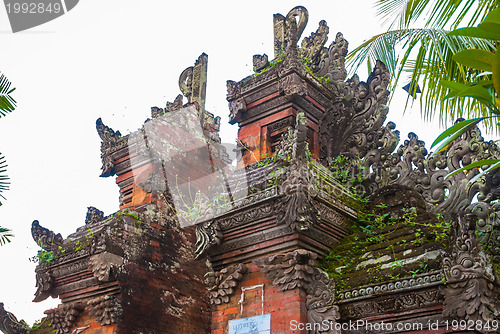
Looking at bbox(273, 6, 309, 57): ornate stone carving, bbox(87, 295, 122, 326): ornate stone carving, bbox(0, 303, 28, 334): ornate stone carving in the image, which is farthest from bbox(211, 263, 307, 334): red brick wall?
bbox(0, 303, 28, 334): ornate stone carving

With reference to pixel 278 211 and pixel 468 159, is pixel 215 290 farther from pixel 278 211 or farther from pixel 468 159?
pixel 468 159

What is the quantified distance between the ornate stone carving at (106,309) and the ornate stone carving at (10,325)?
414 centimetres

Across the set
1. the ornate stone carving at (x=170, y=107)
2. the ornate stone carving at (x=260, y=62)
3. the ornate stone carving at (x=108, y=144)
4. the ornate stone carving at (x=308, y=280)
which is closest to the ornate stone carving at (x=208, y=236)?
the ornate stone carving at (x=308, y=280)

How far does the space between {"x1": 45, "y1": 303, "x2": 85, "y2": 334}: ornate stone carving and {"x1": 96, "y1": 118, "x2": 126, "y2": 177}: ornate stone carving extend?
12.7 ft

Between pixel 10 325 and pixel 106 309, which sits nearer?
pixel 106 309

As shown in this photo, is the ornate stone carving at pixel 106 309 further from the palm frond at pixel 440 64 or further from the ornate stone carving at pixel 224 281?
the palm frond at pixel 440 64

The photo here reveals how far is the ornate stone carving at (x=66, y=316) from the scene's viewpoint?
10.3 metres

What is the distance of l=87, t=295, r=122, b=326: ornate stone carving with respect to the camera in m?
9.62

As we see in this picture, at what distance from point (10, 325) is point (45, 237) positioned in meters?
3.32

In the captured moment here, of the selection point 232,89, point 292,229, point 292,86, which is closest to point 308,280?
point 292,229

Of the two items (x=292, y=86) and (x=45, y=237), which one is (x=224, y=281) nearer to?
(x=292, y=86)

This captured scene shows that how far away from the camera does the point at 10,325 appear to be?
1286cm

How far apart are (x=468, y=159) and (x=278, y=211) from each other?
309cm

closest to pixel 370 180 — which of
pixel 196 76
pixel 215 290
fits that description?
pixel 215 290
